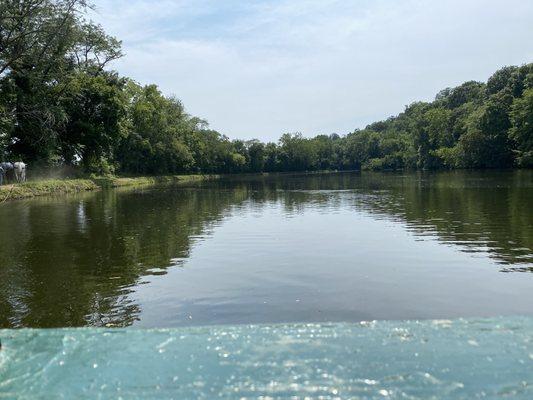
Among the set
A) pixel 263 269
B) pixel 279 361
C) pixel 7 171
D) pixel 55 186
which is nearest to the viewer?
pixel 279 361

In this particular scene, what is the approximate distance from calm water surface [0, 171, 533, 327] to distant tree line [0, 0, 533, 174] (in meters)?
22.5

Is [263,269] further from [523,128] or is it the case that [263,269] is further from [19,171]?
[523,128]

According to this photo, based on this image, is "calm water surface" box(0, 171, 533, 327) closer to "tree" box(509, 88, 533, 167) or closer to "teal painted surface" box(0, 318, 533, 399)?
"teal painted surface" box(0, 318, 533, 399)

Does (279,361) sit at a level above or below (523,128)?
below

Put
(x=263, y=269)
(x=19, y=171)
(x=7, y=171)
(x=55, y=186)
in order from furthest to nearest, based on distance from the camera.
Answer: (x=55, y=186)
(x=19, y=171)
(x=7, y=171)
(x=263, y=269)

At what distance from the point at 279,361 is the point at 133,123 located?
77.0 metres

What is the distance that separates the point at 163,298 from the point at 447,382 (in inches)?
230

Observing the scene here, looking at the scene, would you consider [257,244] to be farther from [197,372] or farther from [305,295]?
[197,372]

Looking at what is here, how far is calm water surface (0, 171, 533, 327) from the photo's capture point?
8.55m

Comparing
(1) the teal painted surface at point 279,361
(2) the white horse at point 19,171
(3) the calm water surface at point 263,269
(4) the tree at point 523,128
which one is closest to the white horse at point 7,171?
(2) the white horse at point 19,171

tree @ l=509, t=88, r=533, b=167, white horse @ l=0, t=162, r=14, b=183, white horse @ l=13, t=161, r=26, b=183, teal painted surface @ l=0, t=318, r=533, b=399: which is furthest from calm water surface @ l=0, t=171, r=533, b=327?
tree @ l=509, t=88, r=533, b=167

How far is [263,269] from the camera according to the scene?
11922 mm

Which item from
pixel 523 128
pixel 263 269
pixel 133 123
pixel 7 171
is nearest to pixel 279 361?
pixel 263 269

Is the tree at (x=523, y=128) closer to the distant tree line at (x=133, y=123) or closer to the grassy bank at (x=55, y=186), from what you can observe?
the distant tree line at (x=133, y=123)
